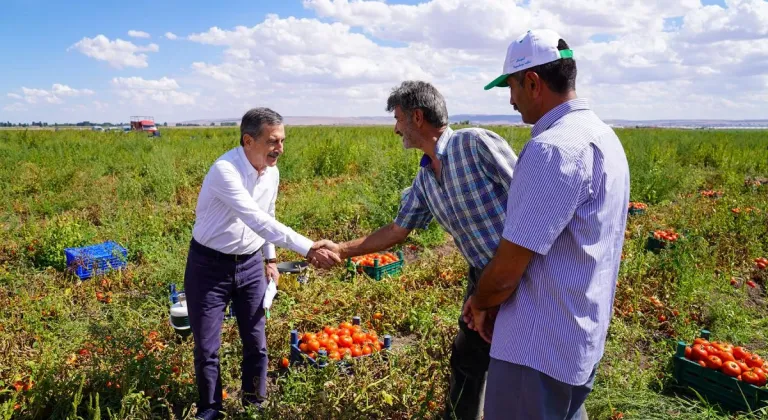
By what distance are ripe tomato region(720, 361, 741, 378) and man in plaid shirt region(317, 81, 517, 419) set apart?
1779 millimetres

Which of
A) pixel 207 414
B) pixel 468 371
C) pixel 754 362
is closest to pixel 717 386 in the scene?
pixel 754 362

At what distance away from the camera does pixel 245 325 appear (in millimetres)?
3191

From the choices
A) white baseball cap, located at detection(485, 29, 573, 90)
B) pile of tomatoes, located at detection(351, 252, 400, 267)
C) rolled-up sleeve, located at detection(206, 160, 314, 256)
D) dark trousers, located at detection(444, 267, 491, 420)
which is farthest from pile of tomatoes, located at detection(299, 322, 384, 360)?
white baseball cap, located at detection(485, 29, 573, 90)

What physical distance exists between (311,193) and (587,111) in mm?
7799

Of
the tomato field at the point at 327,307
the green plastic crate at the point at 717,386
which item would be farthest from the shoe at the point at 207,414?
the green plastic crate at the point at 717,386

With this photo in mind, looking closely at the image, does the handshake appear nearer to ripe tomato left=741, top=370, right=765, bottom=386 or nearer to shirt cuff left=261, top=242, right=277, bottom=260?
shirt cuff left=261, top=242, right=277, bottom=260

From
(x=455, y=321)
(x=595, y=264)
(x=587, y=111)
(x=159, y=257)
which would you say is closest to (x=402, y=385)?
(x=455, y=321)

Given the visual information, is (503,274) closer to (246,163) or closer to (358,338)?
(246,163)

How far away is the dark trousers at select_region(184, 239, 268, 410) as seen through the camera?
2.98 m

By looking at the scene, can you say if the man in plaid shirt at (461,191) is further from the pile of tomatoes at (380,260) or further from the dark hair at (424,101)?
the pile of tomatoes at (380,260)

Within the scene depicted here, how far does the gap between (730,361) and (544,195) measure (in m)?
2.76

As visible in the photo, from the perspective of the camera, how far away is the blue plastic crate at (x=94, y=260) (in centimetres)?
563

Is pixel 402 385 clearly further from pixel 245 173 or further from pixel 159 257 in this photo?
pixel 159 257

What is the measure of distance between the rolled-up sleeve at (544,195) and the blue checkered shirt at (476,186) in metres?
0.78
